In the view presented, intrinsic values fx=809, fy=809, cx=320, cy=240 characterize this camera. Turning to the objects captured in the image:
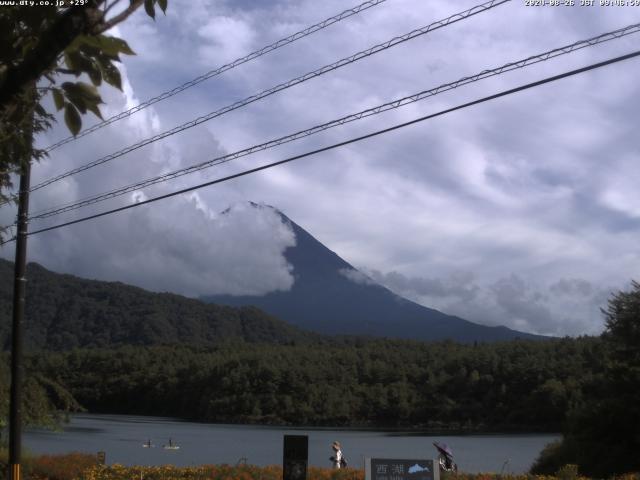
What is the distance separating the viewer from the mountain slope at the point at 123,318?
466ft

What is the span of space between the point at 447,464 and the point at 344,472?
3462mm

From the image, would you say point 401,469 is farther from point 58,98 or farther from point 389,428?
point 389,428

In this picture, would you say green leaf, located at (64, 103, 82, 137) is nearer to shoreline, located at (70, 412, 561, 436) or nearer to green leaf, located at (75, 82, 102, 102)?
green leaf, located at (75, 82, 102, 102)

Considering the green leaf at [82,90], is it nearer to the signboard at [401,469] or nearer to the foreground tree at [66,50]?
the foreground tree at [66,50]

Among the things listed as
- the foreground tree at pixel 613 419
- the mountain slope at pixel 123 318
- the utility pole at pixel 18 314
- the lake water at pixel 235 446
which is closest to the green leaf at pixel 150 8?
the utility pole at pixel 18 314

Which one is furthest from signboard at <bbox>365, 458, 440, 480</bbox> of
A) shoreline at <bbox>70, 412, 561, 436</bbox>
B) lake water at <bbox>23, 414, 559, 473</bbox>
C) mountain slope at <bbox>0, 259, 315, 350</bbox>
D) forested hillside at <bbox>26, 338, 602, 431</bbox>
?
mountain slope at <bbox>0, 259, 315, 350</bbox>

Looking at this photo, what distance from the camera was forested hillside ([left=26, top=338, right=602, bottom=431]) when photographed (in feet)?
252

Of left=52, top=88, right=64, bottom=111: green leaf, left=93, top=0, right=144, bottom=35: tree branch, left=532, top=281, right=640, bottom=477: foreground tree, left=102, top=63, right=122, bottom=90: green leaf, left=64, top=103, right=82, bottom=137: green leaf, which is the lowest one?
left=532, top=281, right=640, bottom=477: foreground tree

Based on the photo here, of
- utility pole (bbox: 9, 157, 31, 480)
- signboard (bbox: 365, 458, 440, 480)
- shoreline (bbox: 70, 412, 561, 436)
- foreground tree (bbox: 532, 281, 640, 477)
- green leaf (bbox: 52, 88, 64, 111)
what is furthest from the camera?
shoreline (bbox: 70, 412, 561, 436)

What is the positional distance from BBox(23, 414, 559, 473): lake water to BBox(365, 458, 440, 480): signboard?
22252 millimetres

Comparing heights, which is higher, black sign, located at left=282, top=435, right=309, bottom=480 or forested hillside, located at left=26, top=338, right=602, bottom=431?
black sign, located at left=282, top=435, right=309, bottom=480

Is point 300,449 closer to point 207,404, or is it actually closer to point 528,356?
point 528,356

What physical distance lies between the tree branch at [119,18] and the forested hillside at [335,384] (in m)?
72.9

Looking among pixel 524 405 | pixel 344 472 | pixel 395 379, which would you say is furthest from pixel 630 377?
pixel 395 379
